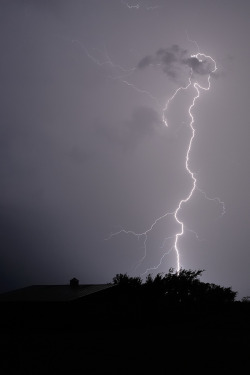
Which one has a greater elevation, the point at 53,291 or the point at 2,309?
the point at 53,291

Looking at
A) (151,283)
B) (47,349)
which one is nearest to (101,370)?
(47,349)

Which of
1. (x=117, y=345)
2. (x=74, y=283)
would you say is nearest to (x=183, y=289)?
(x=74, y=283)

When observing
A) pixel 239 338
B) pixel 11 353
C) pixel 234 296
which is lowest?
pixel 11 353

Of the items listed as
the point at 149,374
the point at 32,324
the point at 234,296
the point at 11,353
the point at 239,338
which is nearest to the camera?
the point at 149,374

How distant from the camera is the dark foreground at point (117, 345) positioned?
6426mm

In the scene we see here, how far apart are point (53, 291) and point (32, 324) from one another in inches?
106

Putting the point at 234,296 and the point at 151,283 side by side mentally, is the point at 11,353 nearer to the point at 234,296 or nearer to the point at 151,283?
the point at 151,283

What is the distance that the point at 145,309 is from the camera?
16625 millimetres

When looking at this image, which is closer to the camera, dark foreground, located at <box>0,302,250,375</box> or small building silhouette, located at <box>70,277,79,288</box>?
dark foreground, located at <box>0,302,250,375</box>

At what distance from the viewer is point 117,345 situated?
352 inches

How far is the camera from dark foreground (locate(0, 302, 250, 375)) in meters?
6.43

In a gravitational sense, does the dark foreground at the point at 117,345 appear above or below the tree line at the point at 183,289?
below

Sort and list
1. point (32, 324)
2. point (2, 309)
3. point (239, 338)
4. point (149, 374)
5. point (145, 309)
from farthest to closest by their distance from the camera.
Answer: point (145, 309) < point (2, 309) < point (32, 324) < point (239, 338) < point (149, 374)

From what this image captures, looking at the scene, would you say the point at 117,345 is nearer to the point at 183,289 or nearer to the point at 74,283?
the point at 74,283
